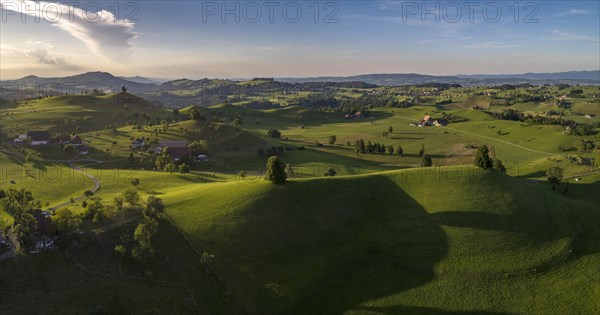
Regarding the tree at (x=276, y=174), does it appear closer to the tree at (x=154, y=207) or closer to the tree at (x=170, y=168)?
the tree at (x=154, y=207)

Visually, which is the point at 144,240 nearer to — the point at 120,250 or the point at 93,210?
the point at 120,250

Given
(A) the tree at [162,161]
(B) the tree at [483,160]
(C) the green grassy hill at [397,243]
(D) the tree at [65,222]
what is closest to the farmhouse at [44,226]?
(D) the tree at [65,222]

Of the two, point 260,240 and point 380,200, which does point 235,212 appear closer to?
point 260,240

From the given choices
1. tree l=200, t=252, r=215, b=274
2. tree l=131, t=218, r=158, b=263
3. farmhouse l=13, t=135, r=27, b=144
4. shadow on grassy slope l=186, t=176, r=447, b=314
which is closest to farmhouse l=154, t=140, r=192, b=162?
farmhouse l=13, t=135, r=27, b=144

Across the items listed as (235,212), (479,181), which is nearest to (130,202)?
(235,212)

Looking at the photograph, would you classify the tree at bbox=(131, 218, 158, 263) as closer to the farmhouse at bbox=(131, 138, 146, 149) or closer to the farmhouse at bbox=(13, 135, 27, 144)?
the farmhouse at bbox=(131, 138, 146, 149)

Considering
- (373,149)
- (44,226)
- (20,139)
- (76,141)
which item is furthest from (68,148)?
(373,149)
